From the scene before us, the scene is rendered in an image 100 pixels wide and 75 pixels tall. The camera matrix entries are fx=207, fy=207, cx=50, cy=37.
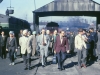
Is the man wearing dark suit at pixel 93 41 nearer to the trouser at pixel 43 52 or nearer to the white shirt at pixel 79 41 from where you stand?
the white shirt at pixel 79 41

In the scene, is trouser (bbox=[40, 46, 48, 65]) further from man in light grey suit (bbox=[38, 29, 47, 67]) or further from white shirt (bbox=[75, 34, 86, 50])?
white shirt (bbox=[75, 34, 86, 50])

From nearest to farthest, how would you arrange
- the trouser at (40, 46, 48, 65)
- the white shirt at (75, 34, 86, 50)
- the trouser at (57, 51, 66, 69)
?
the trouser at (57, 51, 66, 69) → the white shirt at (75, 34, 86, 50) → the trouser at (40, 46, 48, 65)

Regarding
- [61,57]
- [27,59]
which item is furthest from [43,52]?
[61,57]

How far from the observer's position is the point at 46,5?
18.2 meters

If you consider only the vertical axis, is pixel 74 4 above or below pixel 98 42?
above

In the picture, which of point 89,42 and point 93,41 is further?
point 93,41

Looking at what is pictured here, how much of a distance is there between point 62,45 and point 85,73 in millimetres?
1827

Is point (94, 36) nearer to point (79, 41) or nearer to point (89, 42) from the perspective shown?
point (89, 42)

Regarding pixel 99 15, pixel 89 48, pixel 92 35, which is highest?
pixel 99 15

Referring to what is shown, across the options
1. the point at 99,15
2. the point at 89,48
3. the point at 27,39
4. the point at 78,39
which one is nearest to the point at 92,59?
the point at 89,48

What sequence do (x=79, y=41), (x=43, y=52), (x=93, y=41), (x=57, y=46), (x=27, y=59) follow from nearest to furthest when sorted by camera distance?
1. (x=57, y=46)
2. (x=27, y=59)
3. (x=79, y=41)
4. (x=43, y=52)
5. (x=93, y=41)

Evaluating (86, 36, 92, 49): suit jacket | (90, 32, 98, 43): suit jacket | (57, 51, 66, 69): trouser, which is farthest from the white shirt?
(90, 32, 98, 43): suit jacket

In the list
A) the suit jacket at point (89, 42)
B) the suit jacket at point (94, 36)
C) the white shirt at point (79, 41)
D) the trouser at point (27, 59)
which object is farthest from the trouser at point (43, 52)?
the suit jacket at point (94, 36)

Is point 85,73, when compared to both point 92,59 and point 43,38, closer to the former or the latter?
point 43,38
